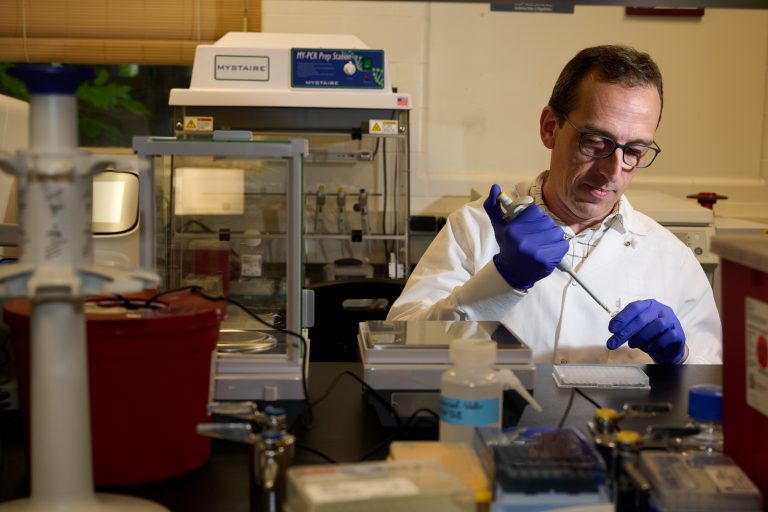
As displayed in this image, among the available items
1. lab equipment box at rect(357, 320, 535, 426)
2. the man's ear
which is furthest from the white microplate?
the man's ear

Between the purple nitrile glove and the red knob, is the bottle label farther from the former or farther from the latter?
the red knob

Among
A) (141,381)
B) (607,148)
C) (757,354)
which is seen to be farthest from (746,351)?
(607,148)

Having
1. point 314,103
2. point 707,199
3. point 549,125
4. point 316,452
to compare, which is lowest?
point 316,452

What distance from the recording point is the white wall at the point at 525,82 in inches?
133

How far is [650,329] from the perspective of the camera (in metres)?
1.62

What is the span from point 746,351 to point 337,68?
2101 millimetres

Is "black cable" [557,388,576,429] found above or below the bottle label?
below

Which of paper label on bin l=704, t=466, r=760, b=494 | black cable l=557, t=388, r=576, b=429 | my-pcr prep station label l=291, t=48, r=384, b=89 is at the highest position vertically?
my-pcr prep station label l=291, t=48, r=384, b=89

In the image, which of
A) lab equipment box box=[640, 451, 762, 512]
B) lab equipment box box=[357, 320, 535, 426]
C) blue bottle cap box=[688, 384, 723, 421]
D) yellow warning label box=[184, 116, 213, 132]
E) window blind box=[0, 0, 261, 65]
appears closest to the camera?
lab equipment box box=[640, 451, 762, 512]

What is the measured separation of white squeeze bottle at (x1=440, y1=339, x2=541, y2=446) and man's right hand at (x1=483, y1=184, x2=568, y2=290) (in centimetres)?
70

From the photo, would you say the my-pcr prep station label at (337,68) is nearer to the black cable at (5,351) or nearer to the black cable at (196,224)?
the black cable at (196,224)

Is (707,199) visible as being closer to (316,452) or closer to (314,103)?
(314,103)

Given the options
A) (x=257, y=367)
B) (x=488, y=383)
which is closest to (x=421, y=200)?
(x=257, y=367)

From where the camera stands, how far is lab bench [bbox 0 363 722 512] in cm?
97
